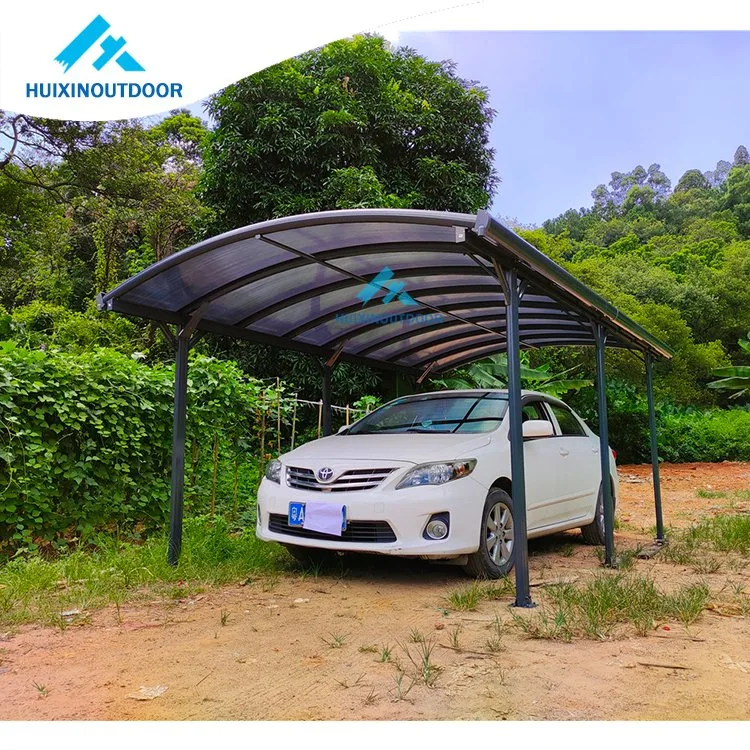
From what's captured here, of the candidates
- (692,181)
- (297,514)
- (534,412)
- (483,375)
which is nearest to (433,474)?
(297,514)

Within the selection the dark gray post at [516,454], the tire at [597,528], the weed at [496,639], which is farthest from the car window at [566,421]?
the weed at [496,639]

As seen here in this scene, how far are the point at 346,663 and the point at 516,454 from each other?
194 cm

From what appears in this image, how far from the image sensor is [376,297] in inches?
263

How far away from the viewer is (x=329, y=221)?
4.82 metres

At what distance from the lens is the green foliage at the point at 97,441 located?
19.2 ft

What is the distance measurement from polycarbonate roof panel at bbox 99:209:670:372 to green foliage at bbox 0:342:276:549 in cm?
109

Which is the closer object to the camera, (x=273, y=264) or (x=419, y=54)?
(x=273, y=264)

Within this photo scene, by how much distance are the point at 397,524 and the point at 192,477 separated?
3356 millimetres

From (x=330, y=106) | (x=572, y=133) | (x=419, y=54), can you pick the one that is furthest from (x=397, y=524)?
(x=572, y=133)

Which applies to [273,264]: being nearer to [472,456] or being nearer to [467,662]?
[472,456]

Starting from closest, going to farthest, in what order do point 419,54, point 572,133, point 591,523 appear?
1. point 591,523
2. point 419,54
3. point 572,133

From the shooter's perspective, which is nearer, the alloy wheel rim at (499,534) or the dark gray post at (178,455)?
→ the alloy wheel rim at (499,534)

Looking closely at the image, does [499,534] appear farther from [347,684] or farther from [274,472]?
[347,684]

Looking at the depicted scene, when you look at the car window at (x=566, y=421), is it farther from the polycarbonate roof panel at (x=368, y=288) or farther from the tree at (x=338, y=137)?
the tree at (x=338, y=137)
